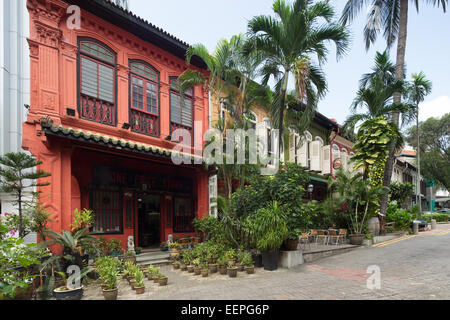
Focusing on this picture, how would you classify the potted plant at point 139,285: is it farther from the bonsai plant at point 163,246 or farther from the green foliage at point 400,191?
the green foliage at point 400,191

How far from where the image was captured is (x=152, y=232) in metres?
11.3

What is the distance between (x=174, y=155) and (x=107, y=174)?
95.8 inches

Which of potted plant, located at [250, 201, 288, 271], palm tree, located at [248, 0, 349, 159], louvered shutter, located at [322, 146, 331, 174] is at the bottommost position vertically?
potted plant, located at [250, 201, 288, 271]

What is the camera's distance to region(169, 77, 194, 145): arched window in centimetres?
1088

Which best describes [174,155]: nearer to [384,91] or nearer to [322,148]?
[384,91]

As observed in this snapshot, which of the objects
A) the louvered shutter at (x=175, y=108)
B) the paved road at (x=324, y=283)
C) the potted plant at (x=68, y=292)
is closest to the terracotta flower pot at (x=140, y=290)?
the paved road at (x=324, y=283)

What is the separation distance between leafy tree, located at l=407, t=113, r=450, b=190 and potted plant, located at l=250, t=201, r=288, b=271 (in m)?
32.7

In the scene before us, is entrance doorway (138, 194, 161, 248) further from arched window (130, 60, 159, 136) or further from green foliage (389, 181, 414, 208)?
green foliage (389, 181, 414, 208)

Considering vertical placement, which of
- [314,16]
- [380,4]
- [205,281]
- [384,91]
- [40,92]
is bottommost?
[205,281]

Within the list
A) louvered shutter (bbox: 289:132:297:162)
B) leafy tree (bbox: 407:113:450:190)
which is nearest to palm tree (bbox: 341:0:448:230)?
louvered shutter (bbox: 289:132:297:162)

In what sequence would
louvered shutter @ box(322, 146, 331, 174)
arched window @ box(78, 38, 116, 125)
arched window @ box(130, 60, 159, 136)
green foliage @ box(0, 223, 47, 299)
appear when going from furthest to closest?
louvered shutter @ box(322, 146, 331, 174)
arched window @ box(130, 60, 159, 136)
arched window @ box(78, 38, 116, 125)
green foliage @ box(0, 223, 47, 299)

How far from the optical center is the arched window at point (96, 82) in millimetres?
8508

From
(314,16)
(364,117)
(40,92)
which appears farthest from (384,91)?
(40,92)

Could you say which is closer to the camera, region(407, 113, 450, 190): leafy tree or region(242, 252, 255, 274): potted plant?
region(242, 252, 255, 274): potted plant
